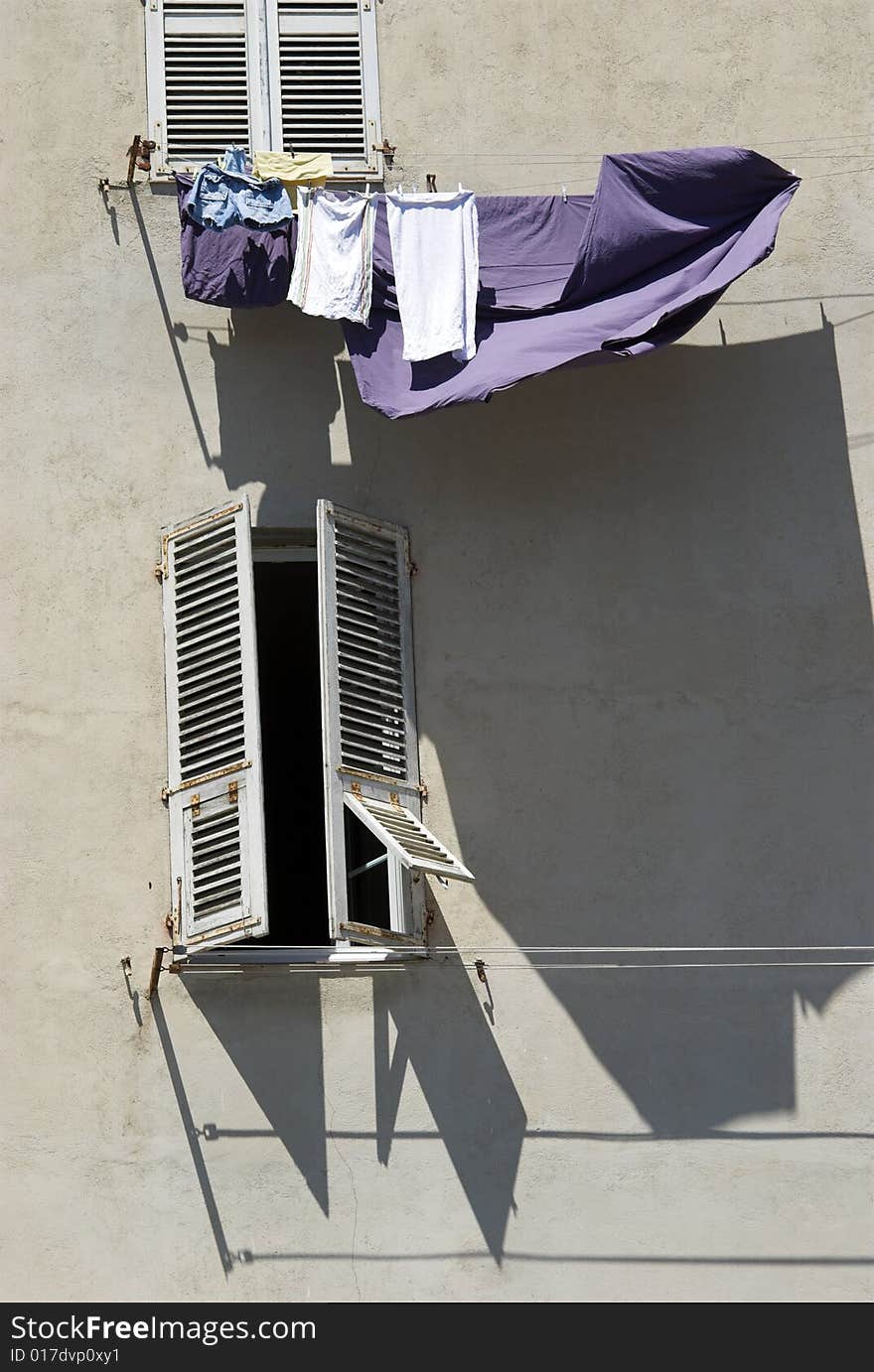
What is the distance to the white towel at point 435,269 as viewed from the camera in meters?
11.4

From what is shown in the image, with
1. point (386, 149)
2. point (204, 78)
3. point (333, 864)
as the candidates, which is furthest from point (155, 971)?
point (204, 78)

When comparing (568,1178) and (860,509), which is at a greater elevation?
(860,509)

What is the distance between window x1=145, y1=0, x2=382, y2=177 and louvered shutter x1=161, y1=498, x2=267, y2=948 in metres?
2.41

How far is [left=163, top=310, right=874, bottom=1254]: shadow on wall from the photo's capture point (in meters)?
11.1

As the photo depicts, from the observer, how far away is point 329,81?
12.6 m

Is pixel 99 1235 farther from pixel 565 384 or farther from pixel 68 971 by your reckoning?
pixel 565 384

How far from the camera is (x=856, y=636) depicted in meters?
11.8

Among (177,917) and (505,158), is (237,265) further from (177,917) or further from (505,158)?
(177,917)

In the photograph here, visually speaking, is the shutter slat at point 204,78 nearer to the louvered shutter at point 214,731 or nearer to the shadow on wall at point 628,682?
the shadow on wall at point 628,682

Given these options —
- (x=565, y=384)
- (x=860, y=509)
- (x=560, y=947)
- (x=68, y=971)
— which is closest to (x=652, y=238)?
(x=565, y=384)

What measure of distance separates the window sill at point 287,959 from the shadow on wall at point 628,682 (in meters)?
0.16

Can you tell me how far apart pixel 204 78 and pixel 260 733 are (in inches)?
152

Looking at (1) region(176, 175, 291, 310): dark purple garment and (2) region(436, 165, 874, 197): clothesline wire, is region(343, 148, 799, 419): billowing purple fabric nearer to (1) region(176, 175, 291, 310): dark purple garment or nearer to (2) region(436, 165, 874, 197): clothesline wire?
(1) region(176, 175, 291, 310): dark purple garment

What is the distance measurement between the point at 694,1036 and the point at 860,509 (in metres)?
3.06
